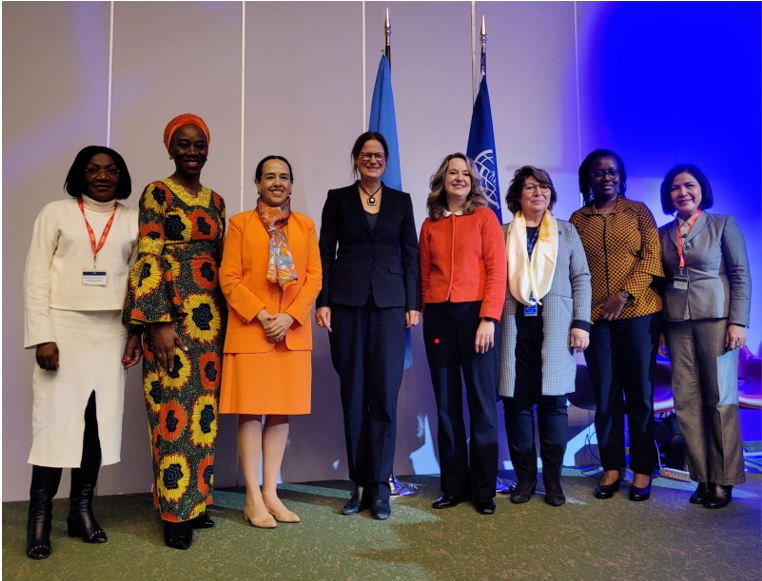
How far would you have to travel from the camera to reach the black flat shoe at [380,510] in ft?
8.92

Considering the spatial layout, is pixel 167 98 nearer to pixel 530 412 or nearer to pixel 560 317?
pixel 560 317

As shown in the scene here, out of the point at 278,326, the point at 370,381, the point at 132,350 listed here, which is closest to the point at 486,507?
the point at 370,381

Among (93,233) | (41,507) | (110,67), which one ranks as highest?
(110,67)

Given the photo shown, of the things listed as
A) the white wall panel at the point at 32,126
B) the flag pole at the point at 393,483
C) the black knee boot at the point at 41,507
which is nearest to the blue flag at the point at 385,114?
the flag pole at the point at 393,483

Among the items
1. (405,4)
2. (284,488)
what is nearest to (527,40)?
(405,4)

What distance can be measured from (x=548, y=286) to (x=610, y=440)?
3.04 feet

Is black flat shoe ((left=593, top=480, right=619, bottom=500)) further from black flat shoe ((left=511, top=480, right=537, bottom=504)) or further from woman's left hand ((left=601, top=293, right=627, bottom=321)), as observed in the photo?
woman's left hand ((left=601, top=293, right=627, bottom=321))

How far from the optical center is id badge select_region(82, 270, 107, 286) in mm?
2447

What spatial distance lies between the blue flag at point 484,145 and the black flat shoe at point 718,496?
6.11 feet

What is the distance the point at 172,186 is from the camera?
2.55 m

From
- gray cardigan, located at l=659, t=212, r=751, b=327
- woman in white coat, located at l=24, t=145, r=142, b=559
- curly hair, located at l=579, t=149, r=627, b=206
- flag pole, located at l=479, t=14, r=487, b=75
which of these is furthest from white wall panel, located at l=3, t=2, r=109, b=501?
gray cardigan, located at l=659, t=212, r=751, b=327

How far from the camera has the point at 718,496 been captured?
9.66ft

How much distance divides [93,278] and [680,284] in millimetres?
2844

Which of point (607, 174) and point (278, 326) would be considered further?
point (607, 174)
